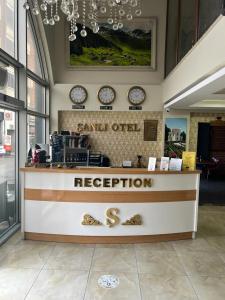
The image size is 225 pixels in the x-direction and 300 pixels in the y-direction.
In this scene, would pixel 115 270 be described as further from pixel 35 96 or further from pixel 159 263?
pixel 35 96

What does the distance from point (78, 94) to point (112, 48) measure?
1737 mm

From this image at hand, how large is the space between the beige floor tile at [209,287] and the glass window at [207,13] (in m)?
3.71

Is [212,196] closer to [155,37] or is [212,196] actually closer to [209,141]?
[209,141]

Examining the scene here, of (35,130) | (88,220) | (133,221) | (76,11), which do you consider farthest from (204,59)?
(35,130)

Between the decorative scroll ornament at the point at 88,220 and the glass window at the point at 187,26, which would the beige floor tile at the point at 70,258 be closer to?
the decorative scroll ornament at the point at 88,220

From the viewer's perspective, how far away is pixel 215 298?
3.22 m

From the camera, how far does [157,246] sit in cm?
467

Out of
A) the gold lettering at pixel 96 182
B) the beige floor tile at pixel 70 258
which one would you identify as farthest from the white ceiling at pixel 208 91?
the beige floor tile at pixel 70 258

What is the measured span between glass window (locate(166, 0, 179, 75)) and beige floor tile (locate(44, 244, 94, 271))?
16.8ft

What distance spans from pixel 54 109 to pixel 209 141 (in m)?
6.79

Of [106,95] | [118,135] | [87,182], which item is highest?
[106,95]

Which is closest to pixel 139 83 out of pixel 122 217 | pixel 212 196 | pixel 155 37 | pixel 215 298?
pixel 155 37

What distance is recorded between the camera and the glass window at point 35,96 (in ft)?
21.1

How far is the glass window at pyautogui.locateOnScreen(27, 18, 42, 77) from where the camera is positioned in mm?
6312
